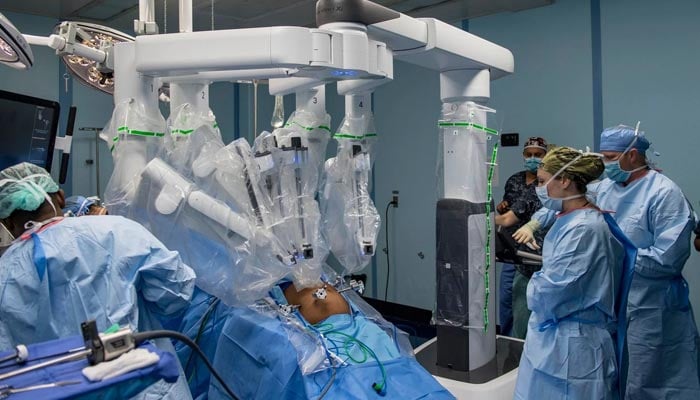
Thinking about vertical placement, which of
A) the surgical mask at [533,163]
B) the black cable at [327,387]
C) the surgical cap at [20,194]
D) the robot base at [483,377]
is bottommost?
the robot base at [483,377]

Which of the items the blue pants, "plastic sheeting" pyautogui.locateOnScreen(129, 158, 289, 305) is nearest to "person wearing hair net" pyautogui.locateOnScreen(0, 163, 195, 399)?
"plastic sheeting" pyautogui.locateOnScreen(129, 158, 289, 305)

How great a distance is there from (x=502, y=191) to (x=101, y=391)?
148 inches

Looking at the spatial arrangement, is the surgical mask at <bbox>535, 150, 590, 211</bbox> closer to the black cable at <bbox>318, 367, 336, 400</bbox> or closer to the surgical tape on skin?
the black cable at <bbox>318, 367, 336, 400</bbox>

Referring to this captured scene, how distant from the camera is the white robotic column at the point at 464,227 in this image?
8.11 feet

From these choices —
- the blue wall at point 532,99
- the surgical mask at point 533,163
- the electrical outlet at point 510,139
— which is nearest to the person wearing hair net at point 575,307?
the blue wall at point 532,99

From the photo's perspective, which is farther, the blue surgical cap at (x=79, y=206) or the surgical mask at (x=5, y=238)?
the blue surgical cap at (x=79, y=206)

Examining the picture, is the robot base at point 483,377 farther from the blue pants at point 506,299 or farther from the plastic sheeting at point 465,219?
the blue pants at point 506,299

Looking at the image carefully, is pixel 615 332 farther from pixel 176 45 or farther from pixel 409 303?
pixel 409 303

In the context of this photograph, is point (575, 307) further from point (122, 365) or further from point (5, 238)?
point (5, 238)

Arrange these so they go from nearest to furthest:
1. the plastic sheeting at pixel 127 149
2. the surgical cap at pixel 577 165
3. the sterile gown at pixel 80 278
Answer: the sterile gown at pixel 80 278 → the plastic sheeting at pixel 127 149 → the surgical cap at pixel 577 165

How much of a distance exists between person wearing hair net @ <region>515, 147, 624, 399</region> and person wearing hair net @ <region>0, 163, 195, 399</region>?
1316 mm

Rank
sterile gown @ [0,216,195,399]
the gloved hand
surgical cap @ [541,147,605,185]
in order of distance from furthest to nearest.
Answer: the gloved hand, surgical cap @ [541,147,605,185], sterile gown @ [0,216,195,399]

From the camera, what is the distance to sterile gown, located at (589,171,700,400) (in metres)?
2.63

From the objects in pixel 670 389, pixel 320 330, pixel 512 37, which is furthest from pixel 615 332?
pixel 512 37
